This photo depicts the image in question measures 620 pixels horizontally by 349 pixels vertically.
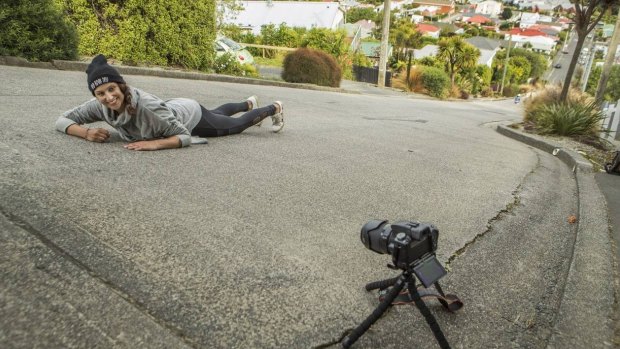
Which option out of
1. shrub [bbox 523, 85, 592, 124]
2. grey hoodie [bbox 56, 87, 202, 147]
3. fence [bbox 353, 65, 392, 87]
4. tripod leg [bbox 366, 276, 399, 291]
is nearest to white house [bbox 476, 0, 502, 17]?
fence [bbox 353, 65, 392, 87]

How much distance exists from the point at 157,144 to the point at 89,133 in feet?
1.95

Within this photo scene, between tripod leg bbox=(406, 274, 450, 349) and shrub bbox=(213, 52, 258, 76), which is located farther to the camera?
shrub bbox=(213, 52, 258, 76)

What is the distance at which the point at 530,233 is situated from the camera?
296cm

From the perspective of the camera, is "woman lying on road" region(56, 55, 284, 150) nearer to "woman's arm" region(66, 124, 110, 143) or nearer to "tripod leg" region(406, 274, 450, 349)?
"woman's arm" region(66, 124, 110, 143)

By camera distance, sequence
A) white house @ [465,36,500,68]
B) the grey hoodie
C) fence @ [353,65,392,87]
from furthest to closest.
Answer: white house @ [465,36,500,68] → fence @ [353,65,392,87] → the grey hoodie

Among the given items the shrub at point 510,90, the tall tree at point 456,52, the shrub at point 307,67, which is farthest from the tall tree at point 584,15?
the shrub at point 510,90

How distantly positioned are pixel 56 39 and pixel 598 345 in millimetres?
9364

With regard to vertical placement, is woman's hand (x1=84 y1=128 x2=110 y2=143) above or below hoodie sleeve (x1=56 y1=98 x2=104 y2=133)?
below

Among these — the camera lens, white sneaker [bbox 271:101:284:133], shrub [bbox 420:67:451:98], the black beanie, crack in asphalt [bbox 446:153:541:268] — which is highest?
the black beanie

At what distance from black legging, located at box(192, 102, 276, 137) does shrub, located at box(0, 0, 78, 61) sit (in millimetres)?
4853

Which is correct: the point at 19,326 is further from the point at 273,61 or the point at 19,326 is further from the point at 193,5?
the point at 273,61

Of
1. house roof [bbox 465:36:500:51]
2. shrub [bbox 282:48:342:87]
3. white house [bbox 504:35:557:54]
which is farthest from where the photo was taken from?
white house [bbox 504:35:557:54]

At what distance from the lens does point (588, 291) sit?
211 centimetres

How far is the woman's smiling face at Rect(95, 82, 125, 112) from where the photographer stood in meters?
3.04
